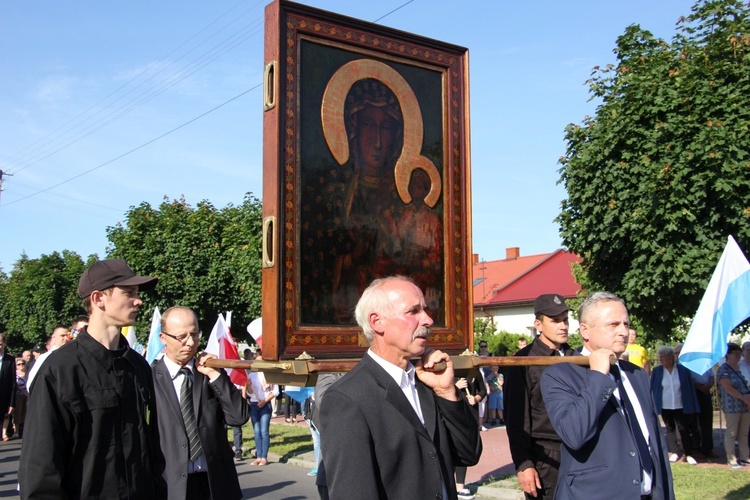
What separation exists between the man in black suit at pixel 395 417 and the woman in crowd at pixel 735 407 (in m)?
9.55

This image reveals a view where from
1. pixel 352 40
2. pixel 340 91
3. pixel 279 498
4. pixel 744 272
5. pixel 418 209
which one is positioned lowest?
pixel 279 498

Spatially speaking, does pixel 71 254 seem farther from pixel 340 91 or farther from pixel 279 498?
pixel 340 91

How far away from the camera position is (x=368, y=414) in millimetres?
2600

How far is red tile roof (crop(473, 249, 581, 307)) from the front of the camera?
151 ft

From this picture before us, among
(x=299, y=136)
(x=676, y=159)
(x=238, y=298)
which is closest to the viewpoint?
(x=299, y=136)

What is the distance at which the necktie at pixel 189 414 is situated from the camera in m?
4.39

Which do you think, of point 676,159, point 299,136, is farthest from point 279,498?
point 676,159

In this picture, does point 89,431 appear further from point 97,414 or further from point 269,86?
point 269,86

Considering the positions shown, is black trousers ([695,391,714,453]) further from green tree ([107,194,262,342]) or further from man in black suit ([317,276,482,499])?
green tree ([107,194,262,342])

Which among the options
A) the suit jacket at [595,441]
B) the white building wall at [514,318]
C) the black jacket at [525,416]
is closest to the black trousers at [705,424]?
the black jacket at [525,416]

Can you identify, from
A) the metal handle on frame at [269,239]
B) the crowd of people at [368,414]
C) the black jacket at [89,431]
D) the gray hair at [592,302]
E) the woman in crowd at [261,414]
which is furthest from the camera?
Answer: the woman in crowd at [261,414]

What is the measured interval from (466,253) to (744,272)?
8.36 ft

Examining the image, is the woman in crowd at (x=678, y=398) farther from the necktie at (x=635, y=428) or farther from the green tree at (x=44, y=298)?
the green tree at (x=44, y=298)

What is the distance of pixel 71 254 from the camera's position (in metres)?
37.7
